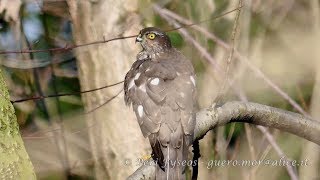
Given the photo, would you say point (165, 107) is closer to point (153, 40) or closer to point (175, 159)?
point (175, 159)

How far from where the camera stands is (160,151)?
412 cm

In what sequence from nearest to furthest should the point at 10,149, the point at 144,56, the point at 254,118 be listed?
the point at 10,149 < the point at 254,118 < the point at 144,56

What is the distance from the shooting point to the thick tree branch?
13.6 feet

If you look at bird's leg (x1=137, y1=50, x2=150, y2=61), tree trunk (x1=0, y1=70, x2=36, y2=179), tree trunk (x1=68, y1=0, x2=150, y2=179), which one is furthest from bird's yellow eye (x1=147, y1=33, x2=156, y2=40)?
tree trunk (x1=0, y1=70, x2=36, y2=179)

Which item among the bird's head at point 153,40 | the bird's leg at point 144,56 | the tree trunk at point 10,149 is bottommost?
the tree trunk at point 10,149

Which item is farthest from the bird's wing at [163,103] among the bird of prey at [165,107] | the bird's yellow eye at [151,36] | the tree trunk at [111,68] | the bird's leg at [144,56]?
the tree trunk at [111,68]

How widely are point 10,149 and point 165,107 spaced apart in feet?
4.57

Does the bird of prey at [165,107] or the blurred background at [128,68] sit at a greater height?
the blurred background at [128,68]

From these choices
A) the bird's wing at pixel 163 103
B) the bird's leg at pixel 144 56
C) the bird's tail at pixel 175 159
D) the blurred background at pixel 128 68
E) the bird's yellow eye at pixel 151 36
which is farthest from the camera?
the blurred background at pixel 128 68

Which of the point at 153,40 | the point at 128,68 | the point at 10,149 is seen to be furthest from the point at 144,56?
the point at 10,149

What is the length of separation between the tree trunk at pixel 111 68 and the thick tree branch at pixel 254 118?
80.2 inches

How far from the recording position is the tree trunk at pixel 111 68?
6117 mm

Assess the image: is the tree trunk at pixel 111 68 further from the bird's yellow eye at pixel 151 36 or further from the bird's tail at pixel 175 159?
the bird's tail at pixel 175 159

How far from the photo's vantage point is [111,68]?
245 inches
